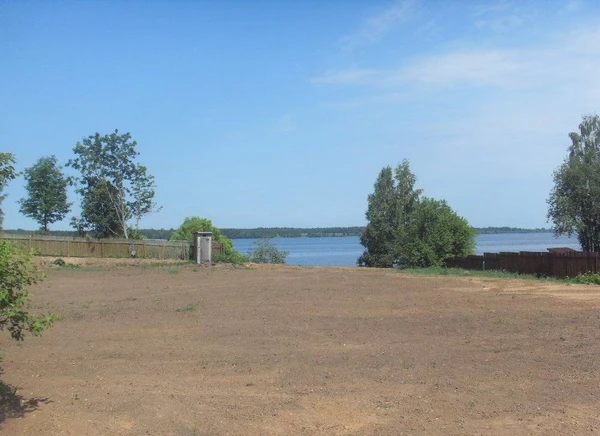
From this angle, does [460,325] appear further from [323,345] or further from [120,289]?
[120,289]

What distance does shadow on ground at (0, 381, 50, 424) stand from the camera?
23.5 feet

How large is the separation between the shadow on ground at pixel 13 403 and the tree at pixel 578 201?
38.1m

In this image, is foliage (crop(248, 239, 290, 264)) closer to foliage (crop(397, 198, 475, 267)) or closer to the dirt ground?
foliage (crop(397, 198, 475, 267))

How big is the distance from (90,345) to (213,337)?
2.17 m

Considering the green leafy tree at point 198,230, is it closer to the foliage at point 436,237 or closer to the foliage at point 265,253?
the foliage at point 265,253

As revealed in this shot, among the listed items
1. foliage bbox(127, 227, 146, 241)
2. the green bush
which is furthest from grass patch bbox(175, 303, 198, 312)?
foliage bbox(127, 227, 146, 241)

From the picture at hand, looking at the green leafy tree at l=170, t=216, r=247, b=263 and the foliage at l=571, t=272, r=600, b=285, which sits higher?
the green leafy tree at l=170, t=216, r=247, b=263

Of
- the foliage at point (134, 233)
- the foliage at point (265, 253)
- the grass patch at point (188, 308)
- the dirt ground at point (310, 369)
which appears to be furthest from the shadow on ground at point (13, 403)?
the foliage at point (265, 253)

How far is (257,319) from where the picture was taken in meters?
13.6

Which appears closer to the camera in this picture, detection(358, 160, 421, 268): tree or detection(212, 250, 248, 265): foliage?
detection(212, 250, 248, 265): foliage

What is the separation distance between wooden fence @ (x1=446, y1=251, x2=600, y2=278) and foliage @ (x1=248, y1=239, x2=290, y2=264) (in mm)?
18898

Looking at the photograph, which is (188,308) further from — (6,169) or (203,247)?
(203,247)

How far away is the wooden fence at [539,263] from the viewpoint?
26562mm

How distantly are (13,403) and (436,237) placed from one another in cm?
2894
